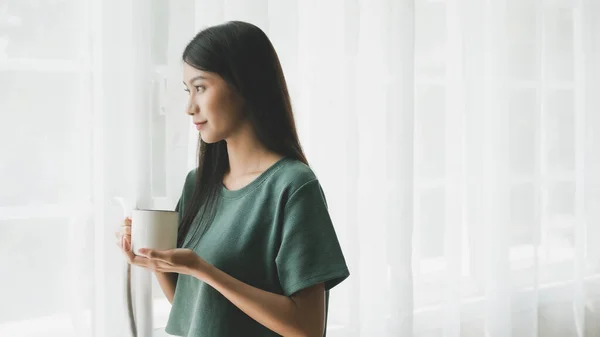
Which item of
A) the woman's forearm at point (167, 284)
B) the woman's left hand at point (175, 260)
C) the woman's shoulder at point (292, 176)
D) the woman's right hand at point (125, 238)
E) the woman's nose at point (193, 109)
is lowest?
the woman's forearm at point (167, 284)

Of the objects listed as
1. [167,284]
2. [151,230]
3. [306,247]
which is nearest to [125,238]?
[151,230]

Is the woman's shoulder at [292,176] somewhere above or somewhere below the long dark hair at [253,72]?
below

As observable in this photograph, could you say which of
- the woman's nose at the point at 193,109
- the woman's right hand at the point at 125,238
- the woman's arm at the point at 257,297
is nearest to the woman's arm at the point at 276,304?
A: the woman's arm at the point at 257,297

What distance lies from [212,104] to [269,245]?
0.76ft

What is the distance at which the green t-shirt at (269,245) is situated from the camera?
990 millimetres

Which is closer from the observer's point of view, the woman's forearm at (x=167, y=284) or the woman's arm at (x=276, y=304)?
the woman's arm at (x=276, y=304)

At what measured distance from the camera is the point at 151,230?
0.98m

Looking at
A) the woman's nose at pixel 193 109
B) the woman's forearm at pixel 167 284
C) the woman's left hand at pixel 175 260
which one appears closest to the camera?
the woman's left hand at pixel 175 260

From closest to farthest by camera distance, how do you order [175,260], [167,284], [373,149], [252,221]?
[175,260] < [252,221] < [167,284] < [373,149]

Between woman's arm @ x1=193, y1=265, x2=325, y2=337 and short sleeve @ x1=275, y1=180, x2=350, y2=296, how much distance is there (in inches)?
0.9

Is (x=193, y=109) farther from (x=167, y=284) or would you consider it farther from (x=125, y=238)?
(x=167, y=284)

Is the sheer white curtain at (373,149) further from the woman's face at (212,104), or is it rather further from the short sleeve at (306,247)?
the short sleeve at (306,247)

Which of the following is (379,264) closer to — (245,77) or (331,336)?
(331,336)

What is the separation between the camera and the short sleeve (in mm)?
983
